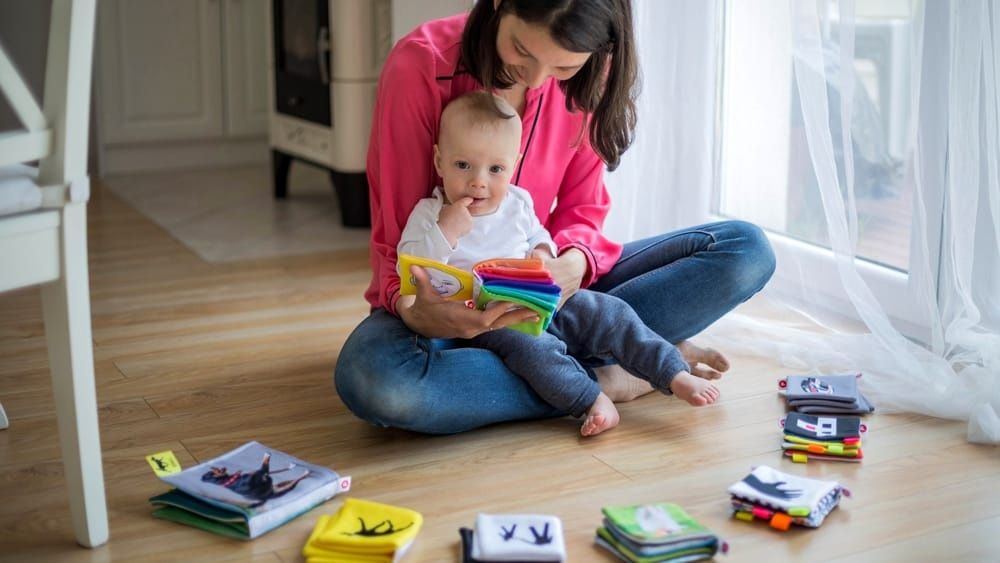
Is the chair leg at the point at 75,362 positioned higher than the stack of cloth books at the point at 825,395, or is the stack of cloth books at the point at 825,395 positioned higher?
the chair leg at the point at 75,362

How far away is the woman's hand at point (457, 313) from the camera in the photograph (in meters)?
1.74

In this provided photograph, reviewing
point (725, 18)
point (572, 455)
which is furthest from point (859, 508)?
point (725, 18)

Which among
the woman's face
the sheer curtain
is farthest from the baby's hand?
the sheer curtain

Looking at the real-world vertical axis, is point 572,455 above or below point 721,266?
below

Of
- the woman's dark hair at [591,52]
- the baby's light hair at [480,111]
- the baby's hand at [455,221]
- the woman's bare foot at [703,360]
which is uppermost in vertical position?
the woman's dark hair at [591,52]

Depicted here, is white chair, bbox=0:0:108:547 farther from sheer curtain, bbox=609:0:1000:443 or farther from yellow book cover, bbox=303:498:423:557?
sheer curtain, bbox=609:0:1000:443

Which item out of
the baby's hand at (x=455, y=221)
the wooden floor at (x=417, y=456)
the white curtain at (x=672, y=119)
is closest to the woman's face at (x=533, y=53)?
the baby's hand at (x=455, y=221)

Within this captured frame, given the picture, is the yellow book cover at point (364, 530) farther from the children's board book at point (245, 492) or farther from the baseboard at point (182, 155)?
the baseboard at point (182, 155)

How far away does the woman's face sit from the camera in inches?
66.4

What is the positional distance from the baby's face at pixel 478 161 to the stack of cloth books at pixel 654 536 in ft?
1.85

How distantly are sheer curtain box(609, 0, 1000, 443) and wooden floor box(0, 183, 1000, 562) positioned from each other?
4.0 inches

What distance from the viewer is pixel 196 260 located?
3078 mm

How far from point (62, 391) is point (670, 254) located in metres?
1.08

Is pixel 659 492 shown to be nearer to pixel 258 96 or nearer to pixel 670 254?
pixel 670 254
